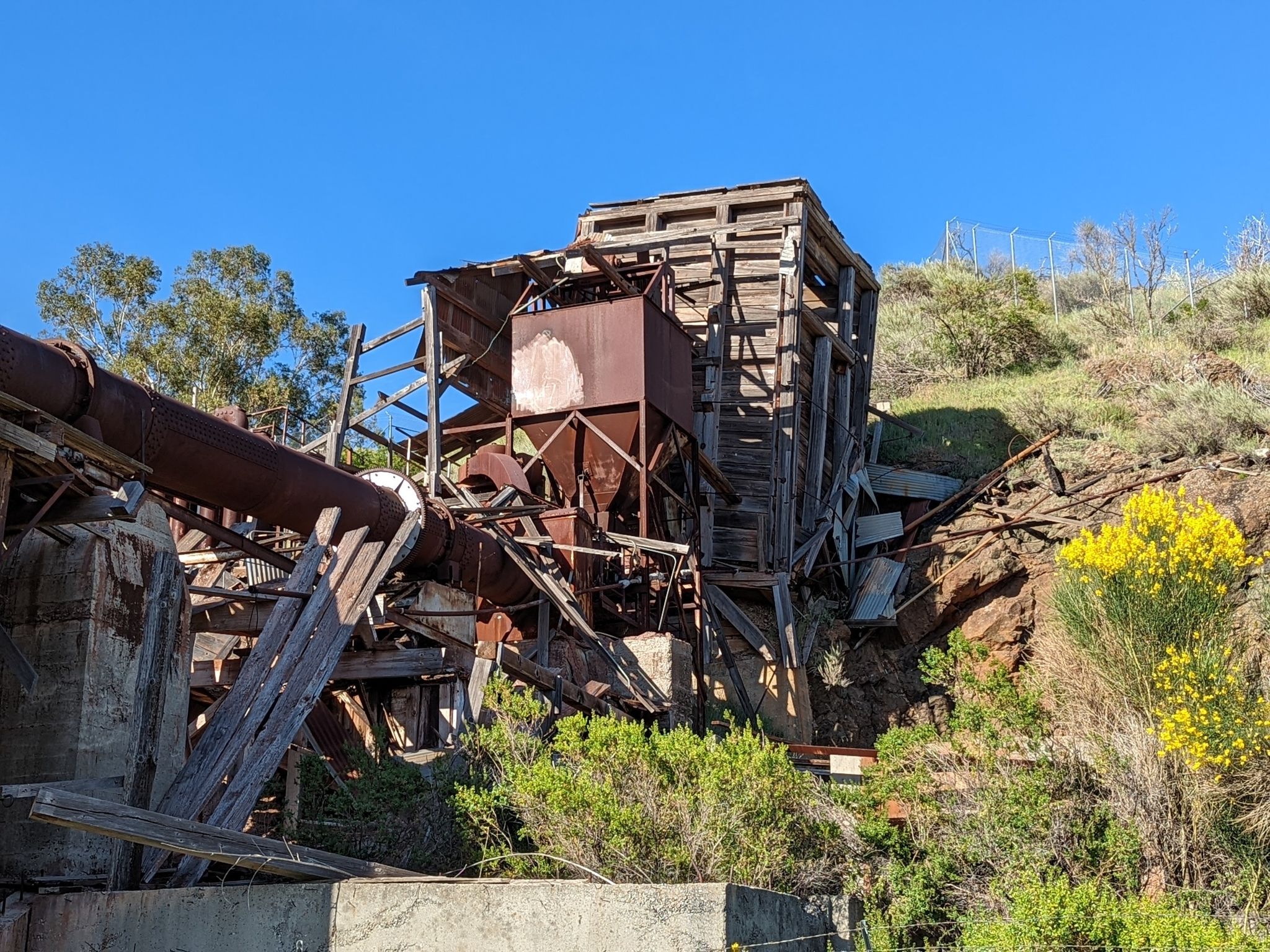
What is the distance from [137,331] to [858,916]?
2241 cm

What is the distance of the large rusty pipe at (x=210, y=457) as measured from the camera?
812 cm

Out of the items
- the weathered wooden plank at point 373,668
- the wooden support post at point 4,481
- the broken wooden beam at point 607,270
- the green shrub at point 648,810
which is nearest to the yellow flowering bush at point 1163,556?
the green shrub at point 648,810

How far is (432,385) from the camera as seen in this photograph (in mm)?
14328

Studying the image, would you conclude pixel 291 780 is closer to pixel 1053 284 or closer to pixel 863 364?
pixel 863 364

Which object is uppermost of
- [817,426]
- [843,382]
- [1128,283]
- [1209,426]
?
[1128,283]

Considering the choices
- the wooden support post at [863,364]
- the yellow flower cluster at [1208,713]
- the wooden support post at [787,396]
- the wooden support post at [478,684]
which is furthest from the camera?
the wooden support post at [863,364]

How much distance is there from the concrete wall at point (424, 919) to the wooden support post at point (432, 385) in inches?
255

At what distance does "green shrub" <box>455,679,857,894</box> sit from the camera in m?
7.51

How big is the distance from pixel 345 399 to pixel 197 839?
862cm

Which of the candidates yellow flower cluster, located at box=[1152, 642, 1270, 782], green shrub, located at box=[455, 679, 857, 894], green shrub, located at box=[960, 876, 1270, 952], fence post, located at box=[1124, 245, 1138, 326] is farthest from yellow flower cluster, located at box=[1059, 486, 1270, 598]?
fence post, located at box=[1124, 245, 1138, 326]

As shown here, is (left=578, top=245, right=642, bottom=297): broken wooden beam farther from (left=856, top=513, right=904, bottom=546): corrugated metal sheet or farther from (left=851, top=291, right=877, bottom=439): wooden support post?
(left=851, top=291, right=877, bottom=439): wooden support post

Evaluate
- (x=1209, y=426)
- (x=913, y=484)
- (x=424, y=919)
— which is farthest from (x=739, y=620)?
(x=424, y=919)

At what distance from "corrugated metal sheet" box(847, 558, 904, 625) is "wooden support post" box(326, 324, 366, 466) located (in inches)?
302

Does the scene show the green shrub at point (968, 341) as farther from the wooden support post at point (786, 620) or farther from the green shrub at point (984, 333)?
the wooden support post at point (786, 620)
